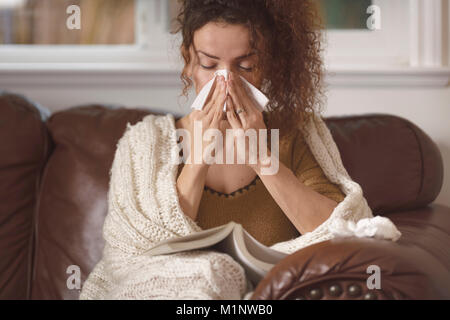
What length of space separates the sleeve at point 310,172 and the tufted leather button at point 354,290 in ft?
1.52

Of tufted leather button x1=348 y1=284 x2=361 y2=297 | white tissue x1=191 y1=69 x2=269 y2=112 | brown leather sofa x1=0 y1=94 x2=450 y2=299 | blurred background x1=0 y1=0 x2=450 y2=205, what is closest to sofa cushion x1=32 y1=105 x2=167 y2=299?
brown leather sofa x1=0 y1=94 x2=450 y2=299

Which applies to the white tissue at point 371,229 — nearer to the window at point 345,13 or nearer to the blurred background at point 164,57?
the blurred background at point 164,57

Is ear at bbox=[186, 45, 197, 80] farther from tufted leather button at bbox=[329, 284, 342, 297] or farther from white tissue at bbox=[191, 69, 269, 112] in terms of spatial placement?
tufted leather button at bbox=[329, 284, 342, 297]

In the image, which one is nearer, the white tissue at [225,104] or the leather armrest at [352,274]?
the leather armrest at [352,274]

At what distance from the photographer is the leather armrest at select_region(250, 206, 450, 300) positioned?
82cm

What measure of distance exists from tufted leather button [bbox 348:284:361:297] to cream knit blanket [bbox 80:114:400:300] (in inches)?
7.4

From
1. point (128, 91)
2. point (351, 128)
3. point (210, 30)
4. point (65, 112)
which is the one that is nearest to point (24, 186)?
point (65, 112)

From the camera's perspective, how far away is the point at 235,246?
39.6 inches

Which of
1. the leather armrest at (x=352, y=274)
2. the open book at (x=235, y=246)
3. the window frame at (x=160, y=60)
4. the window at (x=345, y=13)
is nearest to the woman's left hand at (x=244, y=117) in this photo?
the open book at (x=235, y=246)

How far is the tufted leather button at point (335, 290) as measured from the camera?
0.84 metres

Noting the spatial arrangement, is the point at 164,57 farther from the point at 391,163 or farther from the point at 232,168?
the point at 391,163

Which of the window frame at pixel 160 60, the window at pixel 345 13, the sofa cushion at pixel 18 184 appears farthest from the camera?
the window at pixel 345 13

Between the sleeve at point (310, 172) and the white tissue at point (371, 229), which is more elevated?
the sleeve at point (310, 172)
